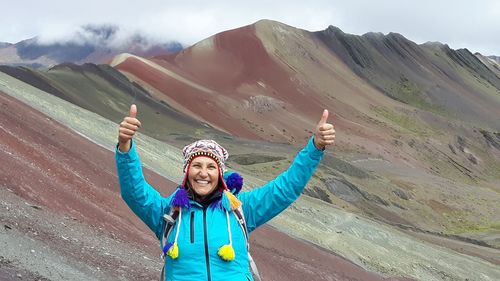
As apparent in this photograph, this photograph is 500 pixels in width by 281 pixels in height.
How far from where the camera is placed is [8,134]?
16875 mm

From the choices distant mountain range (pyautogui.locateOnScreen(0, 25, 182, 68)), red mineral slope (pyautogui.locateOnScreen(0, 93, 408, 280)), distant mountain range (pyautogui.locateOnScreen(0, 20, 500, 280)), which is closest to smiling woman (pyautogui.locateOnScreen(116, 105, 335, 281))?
red mineral slope (pyautogui.locateOnScreen(0, 93, 408, 280))

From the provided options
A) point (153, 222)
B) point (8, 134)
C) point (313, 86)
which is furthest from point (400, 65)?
point (153, 222)

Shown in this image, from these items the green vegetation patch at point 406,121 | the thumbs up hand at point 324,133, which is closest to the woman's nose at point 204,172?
the thumbs up hand at point 324,133

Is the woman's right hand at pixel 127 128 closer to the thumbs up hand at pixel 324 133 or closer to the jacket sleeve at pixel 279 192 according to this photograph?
the jacket sleeve at pixel 279 192

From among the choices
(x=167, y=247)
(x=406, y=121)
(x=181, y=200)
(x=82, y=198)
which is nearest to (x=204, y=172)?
(x=181, y=200)

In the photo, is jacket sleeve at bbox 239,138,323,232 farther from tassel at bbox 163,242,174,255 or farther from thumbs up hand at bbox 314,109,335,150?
tassel at bbox 163,242,174,255

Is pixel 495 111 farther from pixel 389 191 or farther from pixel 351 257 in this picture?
pixel 351 257

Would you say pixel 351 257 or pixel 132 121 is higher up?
pixel 132 121

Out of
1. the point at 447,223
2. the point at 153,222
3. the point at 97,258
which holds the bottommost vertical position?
the point at 447,223

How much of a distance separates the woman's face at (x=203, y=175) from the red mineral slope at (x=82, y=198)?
5022mm

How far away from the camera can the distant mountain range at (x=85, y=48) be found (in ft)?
567

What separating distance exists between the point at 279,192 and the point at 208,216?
59 centimetres

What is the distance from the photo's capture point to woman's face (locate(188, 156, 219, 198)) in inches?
171

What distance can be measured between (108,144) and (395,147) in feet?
177
